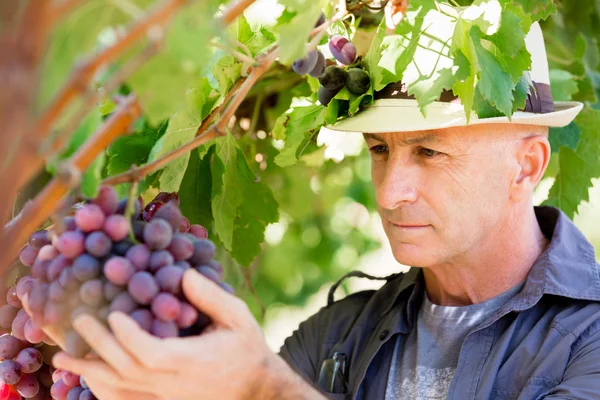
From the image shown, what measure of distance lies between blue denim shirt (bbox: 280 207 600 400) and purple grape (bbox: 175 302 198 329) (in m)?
0.87

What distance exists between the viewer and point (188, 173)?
1.62 m

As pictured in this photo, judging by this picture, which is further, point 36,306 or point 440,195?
point 440,195

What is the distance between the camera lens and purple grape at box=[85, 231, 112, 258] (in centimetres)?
85

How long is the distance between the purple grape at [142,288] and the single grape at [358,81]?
86cm

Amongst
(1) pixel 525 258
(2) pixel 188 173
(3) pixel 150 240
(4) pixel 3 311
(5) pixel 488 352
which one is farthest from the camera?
(1) pixel 525 258

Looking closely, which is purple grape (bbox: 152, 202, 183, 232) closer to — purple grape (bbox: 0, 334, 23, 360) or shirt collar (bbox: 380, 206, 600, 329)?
purple grape (bbox: 0, 334, 23, 360)

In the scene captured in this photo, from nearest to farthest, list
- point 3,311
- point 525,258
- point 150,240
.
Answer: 1. point 150,240
2. point 3,311
3. point 525,258

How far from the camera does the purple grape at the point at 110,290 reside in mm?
839

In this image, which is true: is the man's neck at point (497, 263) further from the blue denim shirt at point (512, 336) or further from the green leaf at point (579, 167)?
the green leaf at point (579, 167)

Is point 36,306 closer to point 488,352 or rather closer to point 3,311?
point 3,311

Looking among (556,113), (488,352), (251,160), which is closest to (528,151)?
(556,113)

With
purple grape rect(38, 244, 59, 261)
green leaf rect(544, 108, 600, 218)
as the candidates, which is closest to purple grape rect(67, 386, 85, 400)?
purple grape rect(38, 244, 59, 261)

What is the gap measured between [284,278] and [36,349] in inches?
81.2

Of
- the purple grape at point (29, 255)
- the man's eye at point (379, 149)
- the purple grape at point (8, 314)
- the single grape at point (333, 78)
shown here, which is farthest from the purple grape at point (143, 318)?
the man's eye at point (379, 149)
